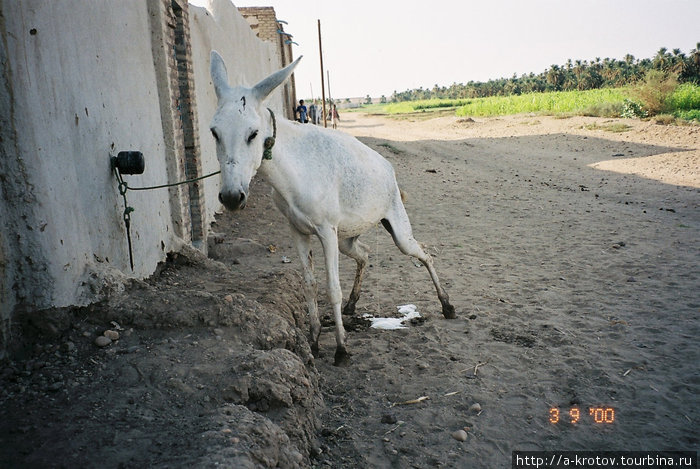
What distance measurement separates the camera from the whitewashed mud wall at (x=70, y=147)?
2627 millimetres

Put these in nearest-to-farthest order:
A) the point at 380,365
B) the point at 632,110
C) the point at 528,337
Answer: the point at 380,365 → the point at 528,337 → the point at 632,110

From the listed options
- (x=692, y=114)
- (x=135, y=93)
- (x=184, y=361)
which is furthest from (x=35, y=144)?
(x=692, y=114)

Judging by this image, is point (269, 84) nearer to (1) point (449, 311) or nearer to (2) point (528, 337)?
(1) point (449, 311)

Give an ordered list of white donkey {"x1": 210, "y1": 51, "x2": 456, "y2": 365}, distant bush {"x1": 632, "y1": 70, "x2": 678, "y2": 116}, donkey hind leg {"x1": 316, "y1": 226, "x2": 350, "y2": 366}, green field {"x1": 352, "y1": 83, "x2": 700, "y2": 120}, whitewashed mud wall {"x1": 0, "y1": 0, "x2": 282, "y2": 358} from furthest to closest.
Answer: green field {"x1": 352, "y1": 83, "x2": 700, "y2": 120}, distant bush {"x1": 632, "y1": 70, "x2": 678, "y2": 116}, donkey hind leg {"x1": 316, "y1": 226, "x2": 350, "y2": 366}, white donkey {"x1": 210, "y1": 51, "x2": 456, "y2": 365}, whitewashed mud wall {"x1": 0, "y1": 0, "x2": 282, "y2": 358}

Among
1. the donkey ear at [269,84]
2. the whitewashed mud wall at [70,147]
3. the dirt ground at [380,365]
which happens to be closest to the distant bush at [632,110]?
the dirt ground at [380,365]

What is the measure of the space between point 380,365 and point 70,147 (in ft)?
8.67

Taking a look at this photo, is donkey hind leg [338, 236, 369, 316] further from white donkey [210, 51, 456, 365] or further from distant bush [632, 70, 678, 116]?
distant bush [632, 70, 678, 116]

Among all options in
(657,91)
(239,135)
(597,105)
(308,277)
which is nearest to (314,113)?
(597,105)

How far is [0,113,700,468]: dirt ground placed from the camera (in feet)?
7.63

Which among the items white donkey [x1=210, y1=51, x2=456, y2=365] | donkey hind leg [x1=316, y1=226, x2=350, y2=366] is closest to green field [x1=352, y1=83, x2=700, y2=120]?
white donkey [x1=210, y1=51, x2=456, y2=365]

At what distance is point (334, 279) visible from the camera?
3986 millimetres

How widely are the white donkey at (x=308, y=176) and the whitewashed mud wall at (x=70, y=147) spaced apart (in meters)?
0.85

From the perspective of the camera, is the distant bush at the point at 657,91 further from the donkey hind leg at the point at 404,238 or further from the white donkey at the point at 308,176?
the white donkey at the point at 308,176

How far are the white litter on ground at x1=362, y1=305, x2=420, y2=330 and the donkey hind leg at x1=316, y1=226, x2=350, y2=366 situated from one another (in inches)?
30.2
